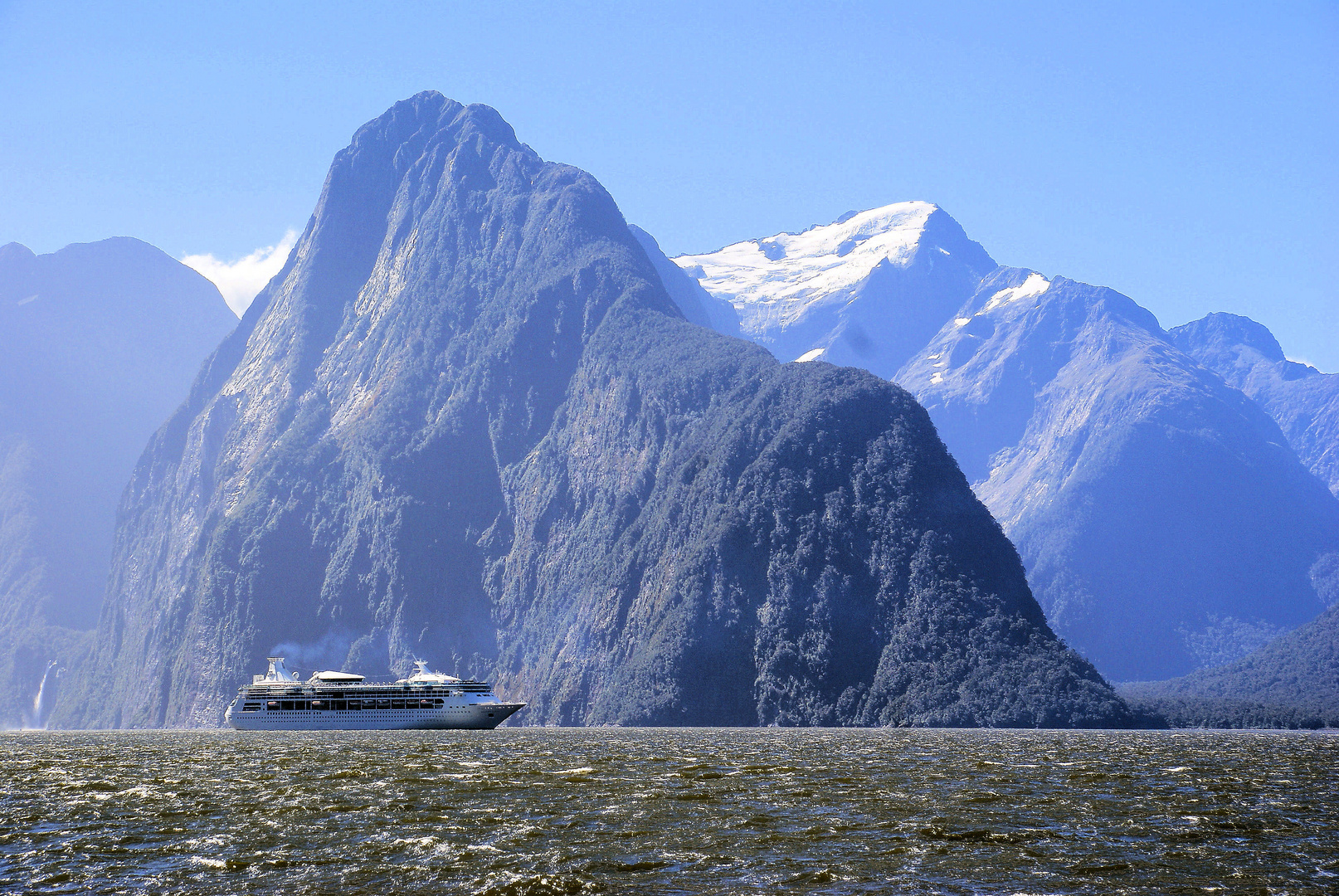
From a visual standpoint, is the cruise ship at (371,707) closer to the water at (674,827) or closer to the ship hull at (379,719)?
the ship hull at (379,719)

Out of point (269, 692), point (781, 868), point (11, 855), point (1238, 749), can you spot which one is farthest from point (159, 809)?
point (269, 692)

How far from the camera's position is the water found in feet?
117

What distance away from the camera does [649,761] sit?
84.5 meters

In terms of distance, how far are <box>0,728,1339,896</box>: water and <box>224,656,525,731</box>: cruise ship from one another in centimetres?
10016

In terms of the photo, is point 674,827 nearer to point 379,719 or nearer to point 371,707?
point 379,719

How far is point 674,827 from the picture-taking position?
45938mm

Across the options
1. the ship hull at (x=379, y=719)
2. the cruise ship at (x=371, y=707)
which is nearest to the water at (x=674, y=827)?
the ship hull at (x=379, y=719)

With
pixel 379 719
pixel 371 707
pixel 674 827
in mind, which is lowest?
pixel 674 827

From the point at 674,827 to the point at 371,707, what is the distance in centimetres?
14976

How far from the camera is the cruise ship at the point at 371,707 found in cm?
18388

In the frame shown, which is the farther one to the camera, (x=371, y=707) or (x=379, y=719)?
(x=371, y=707)

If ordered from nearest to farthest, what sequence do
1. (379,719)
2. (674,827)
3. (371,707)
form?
(674,827)
(379,719)
(371,707)

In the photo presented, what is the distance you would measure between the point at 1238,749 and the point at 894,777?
5674 centimetres

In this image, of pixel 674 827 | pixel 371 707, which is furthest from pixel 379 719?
pixel 674 827
